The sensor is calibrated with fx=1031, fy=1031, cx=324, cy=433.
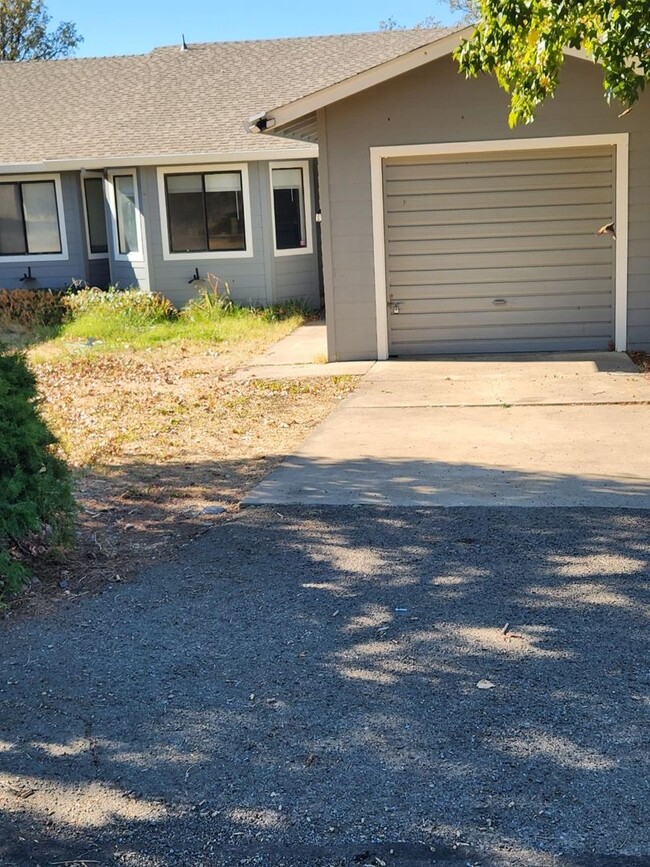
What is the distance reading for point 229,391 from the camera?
461 inches

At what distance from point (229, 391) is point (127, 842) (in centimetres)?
854

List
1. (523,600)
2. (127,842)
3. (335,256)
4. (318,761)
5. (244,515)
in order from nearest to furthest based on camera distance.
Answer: (127,842) < (318,761) < (523,600) < (244,515) < (335,256)

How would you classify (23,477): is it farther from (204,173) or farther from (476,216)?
(204,173)

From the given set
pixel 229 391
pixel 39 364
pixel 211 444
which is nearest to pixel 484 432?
pixel 211 444

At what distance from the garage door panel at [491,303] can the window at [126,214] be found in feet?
27.4

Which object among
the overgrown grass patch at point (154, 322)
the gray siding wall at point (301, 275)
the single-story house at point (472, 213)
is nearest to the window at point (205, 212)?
the gray siding wall at point (301, 275)

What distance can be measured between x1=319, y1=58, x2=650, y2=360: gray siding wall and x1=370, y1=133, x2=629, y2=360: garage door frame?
0.23ft

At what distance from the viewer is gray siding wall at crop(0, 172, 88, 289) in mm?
20594

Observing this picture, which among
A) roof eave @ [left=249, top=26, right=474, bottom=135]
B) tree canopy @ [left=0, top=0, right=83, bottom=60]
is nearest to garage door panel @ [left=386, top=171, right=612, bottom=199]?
roof eave @ [left=249, top=26, right=474, bottom=135]

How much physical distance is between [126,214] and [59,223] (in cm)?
156

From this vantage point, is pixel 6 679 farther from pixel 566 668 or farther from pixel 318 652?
pixel 566 668

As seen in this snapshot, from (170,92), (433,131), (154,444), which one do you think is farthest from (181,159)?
(154,444)

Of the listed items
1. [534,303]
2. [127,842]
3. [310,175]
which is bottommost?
[127,842]

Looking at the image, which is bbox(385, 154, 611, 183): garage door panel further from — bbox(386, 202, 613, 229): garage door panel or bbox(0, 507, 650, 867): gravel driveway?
bbox(0, 507, 650, 867): gravel driveway
